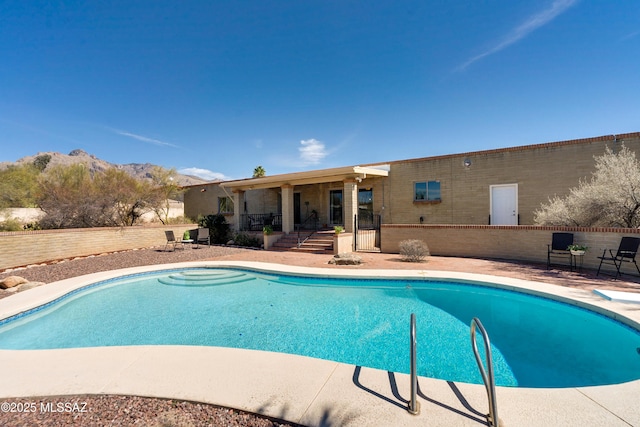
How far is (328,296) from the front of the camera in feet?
24.3

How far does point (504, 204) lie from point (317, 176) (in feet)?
30.1

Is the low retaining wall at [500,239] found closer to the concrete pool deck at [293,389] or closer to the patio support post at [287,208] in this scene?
the patio support post at [287,208]

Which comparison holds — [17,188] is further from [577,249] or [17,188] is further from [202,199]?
[577,249]

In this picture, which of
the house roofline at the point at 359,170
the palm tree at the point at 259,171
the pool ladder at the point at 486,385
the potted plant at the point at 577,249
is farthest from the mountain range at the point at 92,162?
the pool ladder at the point at 486,385

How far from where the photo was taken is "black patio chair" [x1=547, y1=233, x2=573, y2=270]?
8.90 meters

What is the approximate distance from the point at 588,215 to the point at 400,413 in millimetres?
11140

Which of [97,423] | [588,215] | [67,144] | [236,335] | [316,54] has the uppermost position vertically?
[316,54]

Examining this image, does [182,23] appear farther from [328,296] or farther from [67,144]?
[67,144]

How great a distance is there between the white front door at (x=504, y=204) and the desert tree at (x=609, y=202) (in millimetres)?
2387

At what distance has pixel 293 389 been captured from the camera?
2.90m

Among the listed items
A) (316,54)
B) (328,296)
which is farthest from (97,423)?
(316,54)

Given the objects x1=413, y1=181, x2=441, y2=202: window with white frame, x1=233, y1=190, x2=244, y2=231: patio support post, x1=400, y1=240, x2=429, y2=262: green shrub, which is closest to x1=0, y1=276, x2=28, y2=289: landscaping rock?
x1=233, y1=190, x2=244, y2=231: patio support post

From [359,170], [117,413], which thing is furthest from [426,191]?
[117,413]

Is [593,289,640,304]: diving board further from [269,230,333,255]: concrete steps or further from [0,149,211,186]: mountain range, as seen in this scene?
[0,149,211,186]: mountain range
